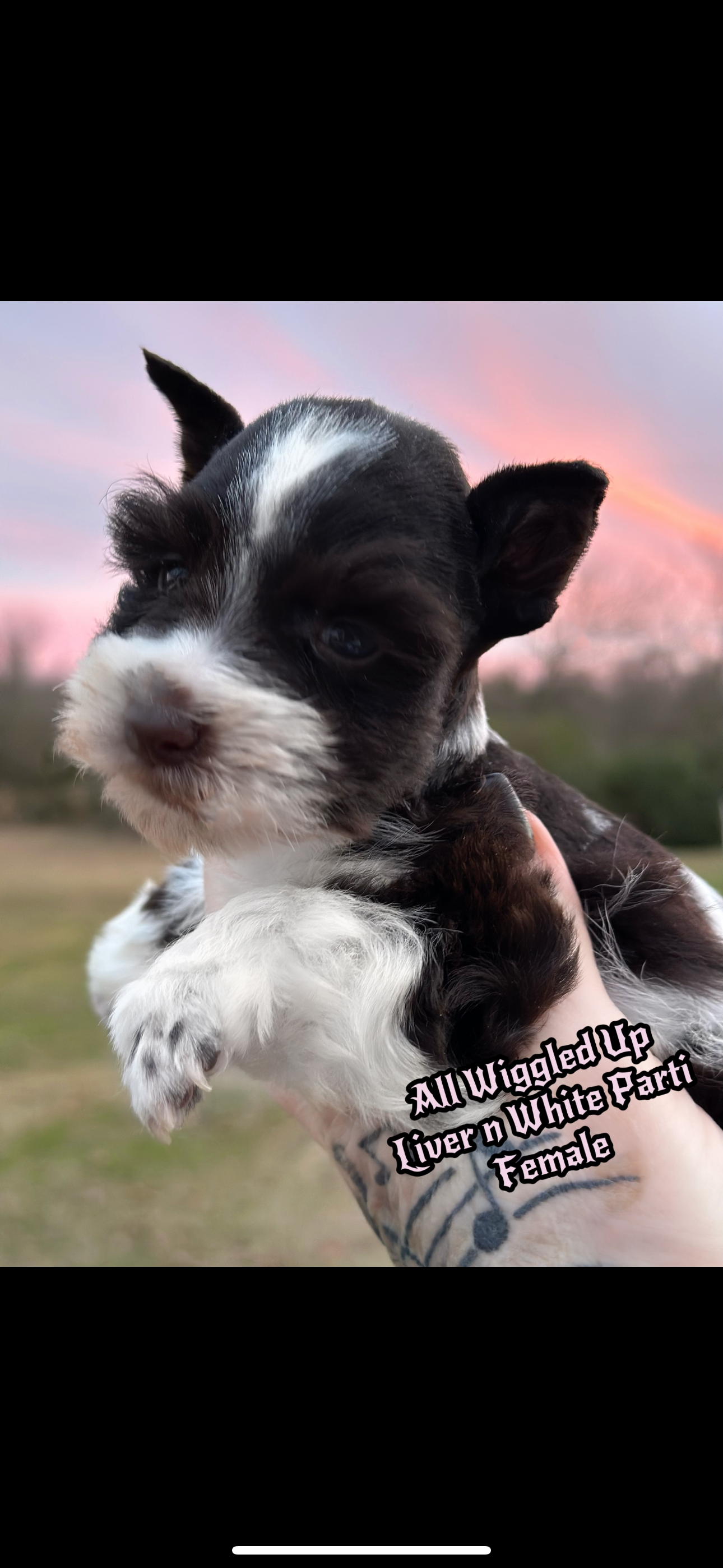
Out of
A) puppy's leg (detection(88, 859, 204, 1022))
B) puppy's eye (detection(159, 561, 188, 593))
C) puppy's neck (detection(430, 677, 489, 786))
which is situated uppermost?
puppy's eye (detection(159, 561, 188, 593))

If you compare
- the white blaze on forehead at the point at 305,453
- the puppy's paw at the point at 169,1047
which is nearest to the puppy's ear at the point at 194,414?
the white blaze on forehead at the point at 305,453

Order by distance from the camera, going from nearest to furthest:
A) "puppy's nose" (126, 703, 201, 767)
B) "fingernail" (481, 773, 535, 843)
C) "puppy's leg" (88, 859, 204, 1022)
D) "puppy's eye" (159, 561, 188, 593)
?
"puppy's nose" (126, 703, 201, 767) → "puppy's eye" (159, 561, 188, 593) → "fingernail" (481, 773, 535, 843) → "puppy's leg" (88, 859, 204, 1022)

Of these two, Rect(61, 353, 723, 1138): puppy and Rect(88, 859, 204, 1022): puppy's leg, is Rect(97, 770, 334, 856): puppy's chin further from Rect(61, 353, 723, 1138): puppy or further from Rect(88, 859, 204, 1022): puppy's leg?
Rect(88, 859, 204, 1022): puppy's leg

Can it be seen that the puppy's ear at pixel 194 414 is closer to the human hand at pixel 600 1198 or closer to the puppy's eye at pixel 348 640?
the puppy's eye at pixel 348 640

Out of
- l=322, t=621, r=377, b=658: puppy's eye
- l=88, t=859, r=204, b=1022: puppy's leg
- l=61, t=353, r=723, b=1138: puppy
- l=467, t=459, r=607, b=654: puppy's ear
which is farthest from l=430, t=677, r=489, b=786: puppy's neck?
l=88, t=859, r=204, b=1022: puppy's leg

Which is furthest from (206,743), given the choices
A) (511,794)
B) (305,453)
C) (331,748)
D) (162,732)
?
(511,794)

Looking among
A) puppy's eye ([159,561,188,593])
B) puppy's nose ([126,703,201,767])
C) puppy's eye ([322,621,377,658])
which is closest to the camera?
puppy's nose ([126,703,201,767])
